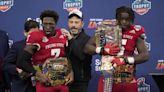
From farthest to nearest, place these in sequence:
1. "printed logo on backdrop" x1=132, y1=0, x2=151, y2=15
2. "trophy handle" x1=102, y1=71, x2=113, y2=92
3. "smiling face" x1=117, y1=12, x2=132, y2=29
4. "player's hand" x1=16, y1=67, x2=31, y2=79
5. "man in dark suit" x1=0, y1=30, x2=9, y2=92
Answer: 1. "printed logo on backdrop" x1=132, y1=0, x2=151, y2=15
2. "man in dark suit" x1=0, y1=30, x2=9, y2=92
3. "player's hand" x1=16, y1=67, x2=31, y2=79
4. "smiling face" x1=117, y1=12, x2=132, y2=29
5. "trophy handle" x1=102, y1=71, x2=113, y2=92

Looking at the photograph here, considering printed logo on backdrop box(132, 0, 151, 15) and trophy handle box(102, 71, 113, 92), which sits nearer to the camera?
trophy handle box(102, 71, 113, 92)

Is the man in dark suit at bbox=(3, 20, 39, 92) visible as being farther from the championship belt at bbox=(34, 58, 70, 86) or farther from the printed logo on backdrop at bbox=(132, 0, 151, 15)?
the printed logo on backdrop at bbox=(132, 0, 151, 15)

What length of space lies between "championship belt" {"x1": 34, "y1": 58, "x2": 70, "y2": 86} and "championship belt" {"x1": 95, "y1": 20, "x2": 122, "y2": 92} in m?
0.28

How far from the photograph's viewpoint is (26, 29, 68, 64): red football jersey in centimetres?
290

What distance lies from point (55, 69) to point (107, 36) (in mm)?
435

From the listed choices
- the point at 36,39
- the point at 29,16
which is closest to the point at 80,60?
the point at 36,39

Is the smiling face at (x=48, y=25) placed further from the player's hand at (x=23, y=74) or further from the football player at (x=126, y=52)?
the player's hand at (x=23, y=74)

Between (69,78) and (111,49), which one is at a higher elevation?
(111,49)

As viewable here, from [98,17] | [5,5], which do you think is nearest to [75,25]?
[98,17]

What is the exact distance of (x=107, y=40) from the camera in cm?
284

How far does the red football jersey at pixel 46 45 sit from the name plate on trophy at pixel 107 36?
271 mm

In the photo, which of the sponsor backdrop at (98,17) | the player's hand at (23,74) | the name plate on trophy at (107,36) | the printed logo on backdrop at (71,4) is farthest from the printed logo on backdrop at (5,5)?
the name plate on trophy at (107,36)

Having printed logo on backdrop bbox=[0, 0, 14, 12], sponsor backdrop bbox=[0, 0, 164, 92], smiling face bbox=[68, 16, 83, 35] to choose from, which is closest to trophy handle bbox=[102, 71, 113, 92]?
smiling face bbox=[68, 16, 83, 35]

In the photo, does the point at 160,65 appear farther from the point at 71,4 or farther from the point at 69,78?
the point at 69,78
